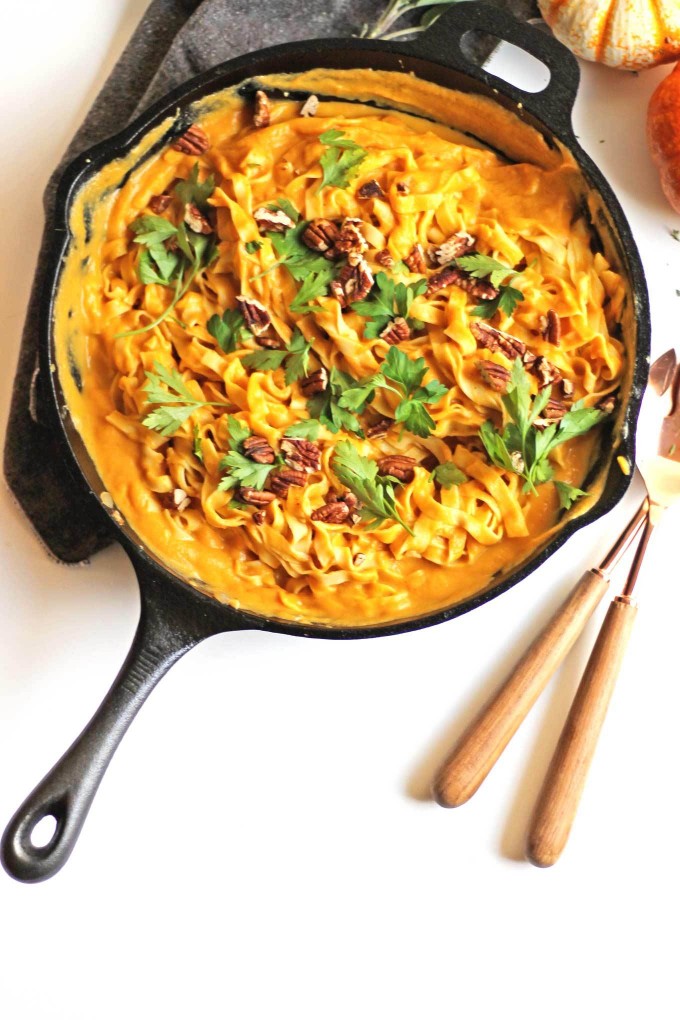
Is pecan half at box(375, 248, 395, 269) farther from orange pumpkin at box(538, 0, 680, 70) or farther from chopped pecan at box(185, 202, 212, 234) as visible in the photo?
orange pumpkin at box(538, 0, 680, 70)

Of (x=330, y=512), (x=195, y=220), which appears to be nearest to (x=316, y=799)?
(x=330, y=512)

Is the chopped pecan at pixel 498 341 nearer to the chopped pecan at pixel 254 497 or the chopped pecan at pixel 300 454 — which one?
the chopped pecan at pixel 300 454

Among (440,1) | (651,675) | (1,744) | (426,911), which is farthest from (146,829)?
(440,1)

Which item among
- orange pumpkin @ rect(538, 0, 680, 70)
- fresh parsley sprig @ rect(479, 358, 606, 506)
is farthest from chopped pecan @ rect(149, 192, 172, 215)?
orange pumpkin @ rect(538, 0, 680, 70)

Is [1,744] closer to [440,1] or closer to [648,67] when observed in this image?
[440,1]

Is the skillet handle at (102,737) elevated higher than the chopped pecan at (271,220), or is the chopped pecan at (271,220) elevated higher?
the chopped pecan at (271,220)

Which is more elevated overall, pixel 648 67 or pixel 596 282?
pixel 648 67

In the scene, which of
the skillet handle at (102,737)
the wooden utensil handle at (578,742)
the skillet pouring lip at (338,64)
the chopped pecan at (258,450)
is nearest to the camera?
the skillet handle at (102,737)

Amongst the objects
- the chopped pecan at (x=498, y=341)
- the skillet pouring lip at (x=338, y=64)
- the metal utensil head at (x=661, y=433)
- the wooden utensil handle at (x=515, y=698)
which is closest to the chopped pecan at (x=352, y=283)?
the chopped pecan at (x=498, y=341)
